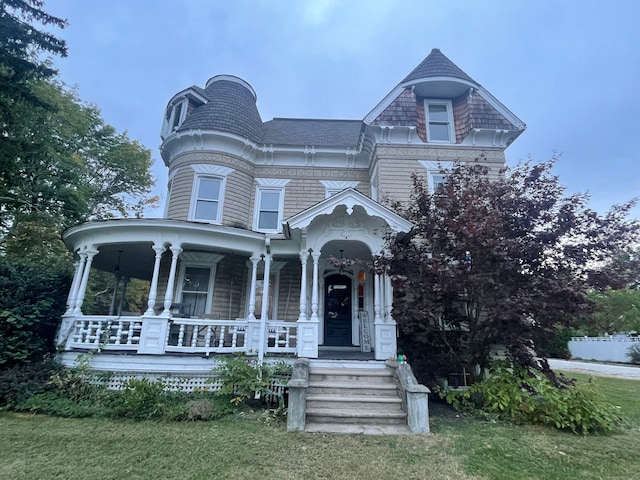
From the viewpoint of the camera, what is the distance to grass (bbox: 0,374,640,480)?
3.78 metres

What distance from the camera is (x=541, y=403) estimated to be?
19.9ft

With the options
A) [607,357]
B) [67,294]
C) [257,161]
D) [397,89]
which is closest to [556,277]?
[397,89]

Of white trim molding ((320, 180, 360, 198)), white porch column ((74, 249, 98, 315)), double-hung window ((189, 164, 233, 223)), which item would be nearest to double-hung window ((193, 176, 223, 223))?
double-hung window ((189, 164, 233, 223))

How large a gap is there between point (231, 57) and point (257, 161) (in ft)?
306

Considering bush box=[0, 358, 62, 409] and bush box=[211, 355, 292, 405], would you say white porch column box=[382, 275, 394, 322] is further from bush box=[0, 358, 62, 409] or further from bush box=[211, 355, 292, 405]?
bush box=[0, 358, 62, 409]

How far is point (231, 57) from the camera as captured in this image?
88750 mm

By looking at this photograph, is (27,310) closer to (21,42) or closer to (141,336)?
(141,336)

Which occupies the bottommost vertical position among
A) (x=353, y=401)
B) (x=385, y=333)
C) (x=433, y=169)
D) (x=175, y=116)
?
(x=353, y=401)

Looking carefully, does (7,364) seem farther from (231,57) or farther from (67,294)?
(231,57)

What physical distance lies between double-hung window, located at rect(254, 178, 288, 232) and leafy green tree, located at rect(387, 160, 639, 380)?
506 cm

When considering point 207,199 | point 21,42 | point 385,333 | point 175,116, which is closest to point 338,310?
point 385,333

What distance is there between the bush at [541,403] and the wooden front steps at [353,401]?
5.37ft

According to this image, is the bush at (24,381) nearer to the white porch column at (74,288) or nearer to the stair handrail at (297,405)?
the white porch column at (74,288)

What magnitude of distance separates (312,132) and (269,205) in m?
4.05
